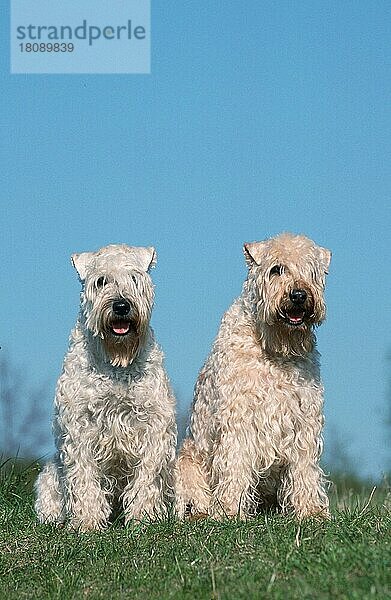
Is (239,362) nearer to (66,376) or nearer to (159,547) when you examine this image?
(66,376)

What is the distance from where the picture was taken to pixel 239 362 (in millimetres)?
8961

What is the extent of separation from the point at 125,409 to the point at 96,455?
480mm

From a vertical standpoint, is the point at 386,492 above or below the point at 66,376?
below

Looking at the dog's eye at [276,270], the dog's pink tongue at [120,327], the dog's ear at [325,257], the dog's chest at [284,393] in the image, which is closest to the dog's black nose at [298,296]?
the dog's eye at [276,270]

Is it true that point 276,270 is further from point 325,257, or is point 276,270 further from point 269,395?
point 269,395

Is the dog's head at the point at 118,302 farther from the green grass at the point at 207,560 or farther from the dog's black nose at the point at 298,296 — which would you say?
the green grass at the point at 207,560

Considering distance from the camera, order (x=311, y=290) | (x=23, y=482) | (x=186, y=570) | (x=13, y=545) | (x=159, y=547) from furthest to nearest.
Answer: (x=23, y=482)
(x=311, y=290)
(x=13, y=545)
(x=159, y=547)
(x=186, y=570)

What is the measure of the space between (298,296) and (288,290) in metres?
0.10

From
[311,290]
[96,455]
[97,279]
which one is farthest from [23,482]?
[311,290]

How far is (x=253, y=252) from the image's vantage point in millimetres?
9031

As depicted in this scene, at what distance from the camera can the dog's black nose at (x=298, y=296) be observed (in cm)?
856

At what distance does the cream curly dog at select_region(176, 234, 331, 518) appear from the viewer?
8711 millimetres

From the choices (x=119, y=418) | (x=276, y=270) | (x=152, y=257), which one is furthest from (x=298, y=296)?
(x=119, y=418)

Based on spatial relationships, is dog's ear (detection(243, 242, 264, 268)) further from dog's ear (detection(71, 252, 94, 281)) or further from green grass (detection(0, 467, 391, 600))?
green grass (detection(0, 467, 391, 600))
